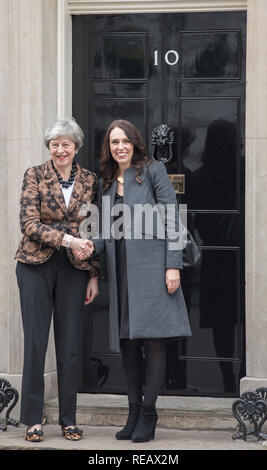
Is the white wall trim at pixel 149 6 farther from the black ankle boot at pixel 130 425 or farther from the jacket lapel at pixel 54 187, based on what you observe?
the black ankle boot at pixel 130 425

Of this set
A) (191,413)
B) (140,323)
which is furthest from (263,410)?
(140,323)

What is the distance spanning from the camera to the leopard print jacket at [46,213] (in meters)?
5.71

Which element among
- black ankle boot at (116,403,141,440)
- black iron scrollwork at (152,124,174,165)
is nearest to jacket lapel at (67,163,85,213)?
black iron scrollwork at (152,124,174,165)

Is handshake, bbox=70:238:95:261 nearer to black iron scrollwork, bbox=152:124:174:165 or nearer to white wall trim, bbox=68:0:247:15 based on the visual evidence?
black iron scrollwork, bbox=152:124:174:165

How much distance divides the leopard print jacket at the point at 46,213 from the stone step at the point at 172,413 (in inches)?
46.5

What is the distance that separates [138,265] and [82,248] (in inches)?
14.3

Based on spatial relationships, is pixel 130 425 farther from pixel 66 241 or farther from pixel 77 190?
pixel 77 190

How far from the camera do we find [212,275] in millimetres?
6812

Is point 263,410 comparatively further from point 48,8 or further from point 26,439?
point 48,8

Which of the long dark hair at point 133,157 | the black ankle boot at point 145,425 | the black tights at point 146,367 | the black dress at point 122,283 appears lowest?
the black ankle boot at point 145,425

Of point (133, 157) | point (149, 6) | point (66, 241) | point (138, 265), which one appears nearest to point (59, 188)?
point (66, 241)

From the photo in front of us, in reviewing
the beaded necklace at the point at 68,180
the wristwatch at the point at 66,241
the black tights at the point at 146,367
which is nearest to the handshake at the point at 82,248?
the wristwatch at the point at 66,241

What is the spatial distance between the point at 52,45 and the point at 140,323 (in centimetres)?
227

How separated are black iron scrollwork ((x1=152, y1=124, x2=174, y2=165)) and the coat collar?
3.47 feet
